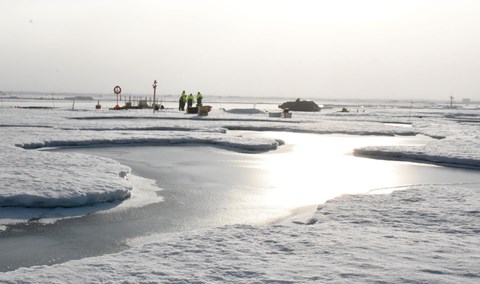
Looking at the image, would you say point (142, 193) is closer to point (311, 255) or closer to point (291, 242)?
point (291, 242)

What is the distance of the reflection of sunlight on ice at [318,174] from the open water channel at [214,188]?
2 centimetres

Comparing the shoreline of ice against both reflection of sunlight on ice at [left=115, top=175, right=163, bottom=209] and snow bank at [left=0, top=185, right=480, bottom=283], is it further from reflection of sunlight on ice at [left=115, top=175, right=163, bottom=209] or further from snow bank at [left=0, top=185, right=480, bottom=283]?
snow bank at [left=0, top=185, right=480, bottom=283]

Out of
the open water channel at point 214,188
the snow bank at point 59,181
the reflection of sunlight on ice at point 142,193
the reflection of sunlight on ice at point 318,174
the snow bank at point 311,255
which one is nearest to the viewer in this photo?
the snow bank at point 311,255

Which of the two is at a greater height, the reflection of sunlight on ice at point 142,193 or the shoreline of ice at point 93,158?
the shoreline of ice at point 93,158

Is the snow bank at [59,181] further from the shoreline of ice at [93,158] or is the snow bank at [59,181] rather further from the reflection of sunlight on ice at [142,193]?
the reflection of sunlight on ice at [142,193]

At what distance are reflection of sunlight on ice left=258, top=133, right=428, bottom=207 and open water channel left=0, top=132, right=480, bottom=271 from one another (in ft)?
0.06

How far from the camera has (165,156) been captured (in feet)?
48.6

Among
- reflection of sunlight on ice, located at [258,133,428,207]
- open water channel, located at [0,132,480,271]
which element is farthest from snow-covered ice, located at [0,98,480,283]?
reflection of sunlight on ice, located at [258,133,428,207]

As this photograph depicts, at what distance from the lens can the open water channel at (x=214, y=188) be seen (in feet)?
20.5

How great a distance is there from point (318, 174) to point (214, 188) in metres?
3.23

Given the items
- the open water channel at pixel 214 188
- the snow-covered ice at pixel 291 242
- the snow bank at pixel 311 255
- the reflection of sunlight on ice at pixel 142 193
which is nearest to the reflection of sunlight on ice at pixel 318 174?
the open water channel at pixel 214 188

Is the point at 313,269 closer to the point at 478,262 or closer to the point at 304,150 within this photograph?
the point at 478,262

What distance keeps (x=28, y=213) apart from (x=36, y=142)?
922 cm

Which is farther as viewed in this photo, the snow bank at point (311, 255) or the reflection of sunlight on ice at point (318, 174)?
the reflection of sunlight on ice at point (318, 174)
